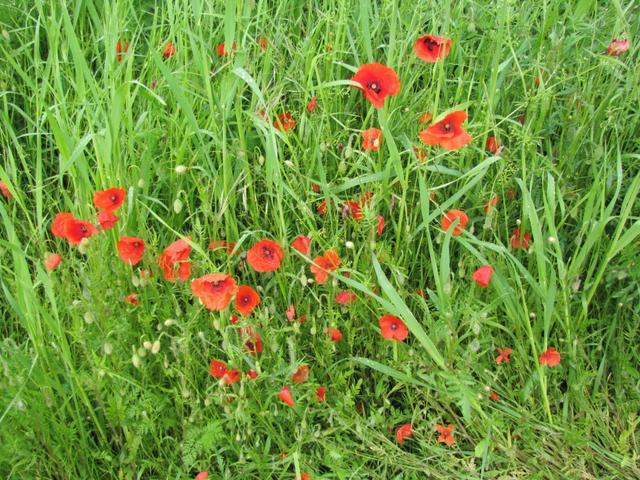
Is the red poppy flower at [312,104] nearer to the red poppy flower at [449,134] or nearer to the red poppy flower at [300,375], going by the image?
the red poppy flower at [449,134]

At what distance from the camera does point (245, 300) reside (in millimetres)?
1703

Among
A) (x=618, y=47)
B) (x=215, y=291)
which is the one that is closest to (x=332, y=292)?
(x=215, y=291)

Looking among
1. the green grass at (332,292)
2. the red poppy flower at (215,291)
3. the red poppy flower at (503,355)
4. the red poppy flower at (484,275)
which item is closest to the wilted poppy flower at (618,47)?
the green grass at (332,292)

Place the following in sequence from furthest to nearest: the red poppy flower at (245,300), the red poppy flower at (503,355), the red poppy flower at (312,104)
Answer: the red poppy flower at (312,104)
the red poppy flower at (503,355)
the red poppy flower at (245,300)

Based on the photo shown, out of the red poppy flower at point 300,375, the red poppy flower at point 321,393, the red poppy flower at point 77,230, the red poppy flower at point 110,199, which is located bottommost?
the red poppy flower at point 321,393

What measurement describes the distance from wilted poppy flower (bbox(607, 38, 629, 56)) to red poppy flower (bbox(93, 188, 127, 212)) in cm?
131

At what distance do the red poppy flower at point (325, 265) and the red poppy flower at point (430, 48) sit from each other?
21.3 inches

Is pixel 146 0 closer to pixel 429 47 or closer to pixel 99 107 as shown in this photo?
pixel 99 107

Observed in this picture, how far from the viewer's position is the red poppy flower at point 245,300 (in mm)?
1693

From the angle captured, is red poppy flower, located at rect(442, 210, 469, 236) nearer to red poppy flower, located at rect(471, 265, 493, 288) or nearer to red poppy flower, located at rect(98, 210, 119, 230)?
red poppy flower, located at rect(471, 265, 493, 288)

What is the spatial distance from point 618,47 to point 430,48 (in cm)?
52

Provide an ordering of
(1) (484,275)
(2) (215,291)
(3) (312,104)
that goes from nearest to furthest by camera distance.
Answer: (2) (215,291) < (1) (484,275) < (3) (312,104)

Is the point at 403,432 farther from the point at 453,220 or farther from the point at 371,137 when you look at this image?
the point at 371,137

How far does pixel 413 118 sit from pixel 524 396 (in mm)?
780
